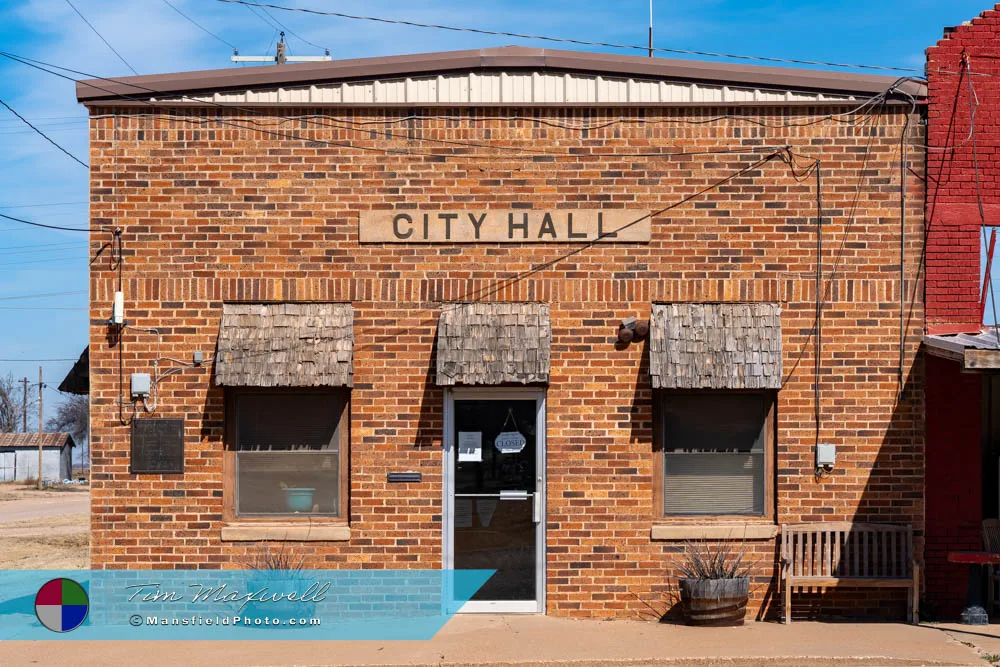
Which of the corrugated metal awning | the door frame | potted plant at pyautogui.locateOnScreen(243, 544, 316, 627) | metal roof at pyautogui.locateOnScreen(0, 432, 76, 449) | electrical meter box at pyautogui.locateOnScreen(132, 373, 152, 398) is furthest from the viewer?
metal roof at pyautogui.locateOnScreen(0, 432, 76, 449)

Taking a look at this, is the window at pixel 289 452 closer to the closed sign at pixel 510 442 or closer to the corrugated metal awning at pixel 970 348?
the closed sign at pixel 510 442

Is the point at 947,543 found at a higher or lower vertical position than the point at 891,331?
lower

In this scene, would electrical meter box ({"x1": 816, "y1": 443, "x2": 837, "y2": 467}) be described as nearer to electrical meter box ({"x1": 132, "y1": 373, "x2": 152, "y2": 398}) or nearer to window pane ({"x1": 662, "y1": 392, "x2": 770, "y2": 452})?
window pane ({"x1": 662, "y1": 392, "x2": 770, "y2": 452})

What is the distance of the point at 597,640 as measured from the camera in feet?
32.4

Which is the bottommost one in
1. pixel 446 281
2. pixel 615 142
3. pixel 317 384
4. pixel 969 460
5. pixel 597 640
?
pixel 597 640

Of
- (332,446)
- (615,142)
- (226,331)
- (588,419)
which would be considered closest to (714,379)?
(588,419)

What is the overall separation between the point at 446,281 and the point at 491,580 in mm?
2935

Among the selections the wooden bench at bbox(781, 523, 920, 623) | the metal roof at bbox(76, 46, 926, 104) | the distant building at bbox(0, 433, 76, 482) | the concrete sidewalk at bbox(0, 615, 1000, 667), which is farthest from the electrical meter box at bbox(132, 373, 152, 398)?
the distant building at bbox(0, 433, 76, 482)

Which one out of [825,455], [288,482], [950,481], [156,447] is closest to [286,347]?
[288,482]

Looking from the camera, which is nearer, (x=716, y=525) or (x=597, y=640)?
(x=597, y=640)

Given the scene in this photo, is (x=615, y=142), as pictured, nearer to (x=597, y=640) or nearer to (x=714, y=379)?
(x=714, y=379)

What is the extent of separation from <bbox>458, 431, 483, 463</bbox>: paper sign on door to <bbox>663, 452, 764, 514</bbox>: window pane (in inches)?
71.1

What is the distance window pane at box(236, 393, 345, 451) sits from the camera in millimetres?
10938

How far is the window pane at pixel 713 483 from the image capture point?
1096 centimetres
